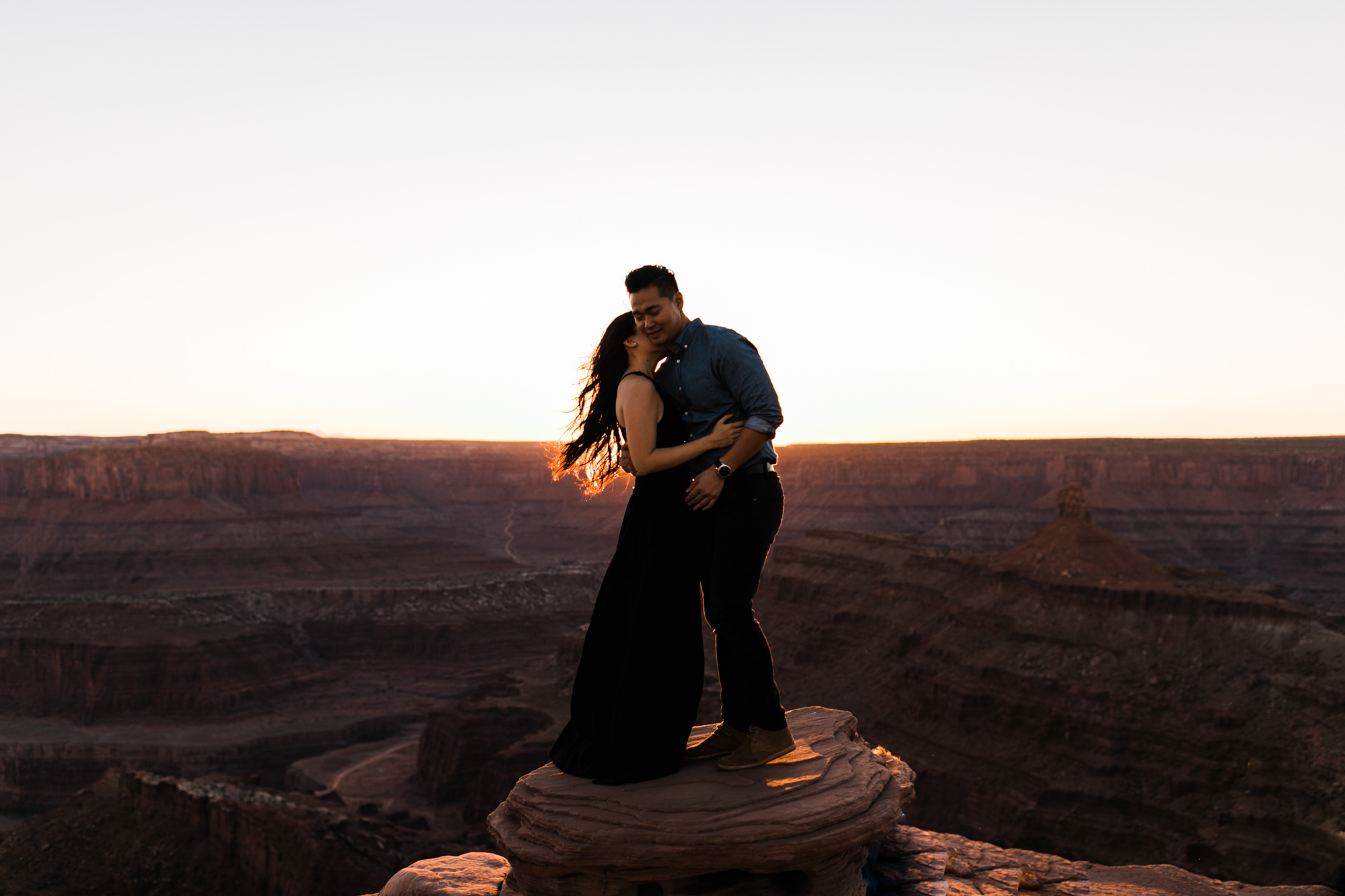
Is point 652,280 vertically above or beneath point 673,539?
above

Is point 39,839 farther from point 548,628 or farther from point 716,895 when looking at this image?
point 548,628

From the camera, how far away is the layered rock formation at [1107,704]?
2658 centimetres

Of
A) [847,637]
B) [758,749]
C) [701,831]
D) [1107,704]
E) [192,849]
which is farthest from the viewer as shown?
[847,637]

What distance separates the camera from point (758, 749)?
7145 millimetres

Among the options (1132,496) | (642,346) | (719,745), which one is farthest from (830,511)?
(642,346)

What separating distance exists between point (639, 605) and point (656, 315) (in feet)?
7.22

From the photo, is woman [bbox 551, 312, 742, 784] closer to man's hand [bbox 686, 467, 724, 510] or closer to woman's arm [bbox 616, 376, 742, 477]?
woman's arm [bbox 616, 376, 742, 477]

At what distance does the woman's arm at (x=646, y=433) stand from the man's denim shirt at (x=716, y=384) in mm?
130

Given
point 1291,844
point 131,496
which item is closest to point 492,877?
point 1291,844

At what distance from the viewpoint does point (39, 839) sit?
80.6 feet

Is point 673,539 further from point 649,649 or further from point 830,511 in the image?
point 830,511

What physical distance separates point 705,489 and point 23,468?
13048 cm

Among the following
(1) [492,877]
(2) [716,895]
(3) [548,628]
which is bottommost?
(3) [548,628]

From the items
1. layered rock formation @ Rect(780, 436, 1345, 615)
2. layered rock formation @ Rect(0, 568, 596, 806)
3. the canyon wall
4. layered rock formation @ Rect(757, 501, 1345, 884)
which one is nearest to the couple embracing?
layered rock formation @ Rect(757, 501, 1345, 884)
